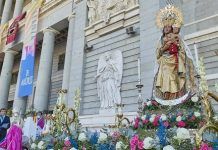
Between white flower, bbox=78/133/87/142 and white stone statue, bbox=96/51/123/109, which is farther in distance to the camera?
white stone statue, bbox=96/51/123/109

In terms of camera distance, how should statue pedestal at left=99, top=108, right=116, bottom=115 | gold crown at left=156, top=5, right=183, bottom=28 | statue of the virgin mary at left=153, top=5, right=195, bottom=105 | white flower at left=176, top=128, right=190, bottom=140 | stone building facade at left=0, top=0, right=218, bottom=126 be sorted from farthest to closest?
statue pedestal at left=99, top=108, right=116, bottom=115 < stone building facade at left=0, top=0, right=218, bottom=126 < gold crown at left=156, top=5, right=183, bottom=28 < statue of the virgin mary at left=153, top=5, right=195, bottom=105 < white flower at left=176, top=128, right=190, bottom=140

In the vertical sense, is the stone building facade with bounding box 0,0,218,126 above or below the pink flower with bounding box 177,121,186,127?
above

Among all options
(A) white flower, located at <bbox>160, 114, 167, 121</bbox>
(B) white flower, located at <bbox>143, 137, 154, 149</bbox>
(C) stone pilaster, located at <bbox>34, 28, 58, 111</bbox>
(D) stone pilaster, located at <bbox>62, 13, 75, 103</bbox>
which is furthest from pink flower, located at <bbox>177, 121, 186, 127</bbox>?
(C) stone pilaster, located at <bbox>34, 28, 58, 111</bbox>

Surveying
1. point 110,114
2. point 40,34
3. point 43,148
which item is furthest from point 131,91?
point 40,34

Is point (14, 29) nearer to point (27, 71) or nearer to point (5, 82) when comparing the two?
point (5, 82)

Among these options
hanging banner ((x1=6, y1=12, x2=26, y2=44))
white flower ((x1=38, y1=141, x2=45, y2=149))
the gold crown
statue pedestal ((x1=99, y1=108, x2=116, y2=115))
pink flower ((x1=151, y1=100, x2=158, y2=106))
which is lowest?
white flower ((x1=38, y1=141, x2=45, y2=149))

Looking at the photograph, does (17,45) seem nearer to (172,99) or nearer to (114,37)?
(114,37)

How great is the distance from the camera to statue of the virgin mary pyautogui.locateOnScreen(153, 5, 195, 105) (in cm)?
711

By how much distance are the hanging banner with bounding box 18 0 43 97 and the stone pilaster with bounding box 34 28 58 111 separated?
2.19 feet

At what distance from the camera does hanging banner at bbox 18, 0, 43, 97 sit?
1647 centimetres

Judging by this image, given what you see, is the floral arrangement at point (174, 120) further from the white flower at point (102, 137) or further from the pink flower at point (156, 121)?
the white flower at point (102, 137)

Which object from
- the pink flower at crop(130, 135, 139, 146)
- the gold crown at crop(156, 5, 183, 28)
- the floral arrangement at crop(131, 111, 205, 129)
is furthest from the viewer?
the gold crown at crop(156, 5, 183, 28)

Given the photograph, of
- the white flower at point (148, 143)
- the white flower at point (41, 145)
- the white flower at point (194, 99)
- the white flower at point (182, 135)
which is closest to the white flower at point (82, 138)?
the white flower at point (41, 145)

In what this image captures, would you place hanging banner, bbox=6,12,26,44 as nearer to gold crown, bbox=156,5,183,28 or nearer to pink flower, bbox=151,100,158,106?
gold crown, bbox=156,5,183,28
